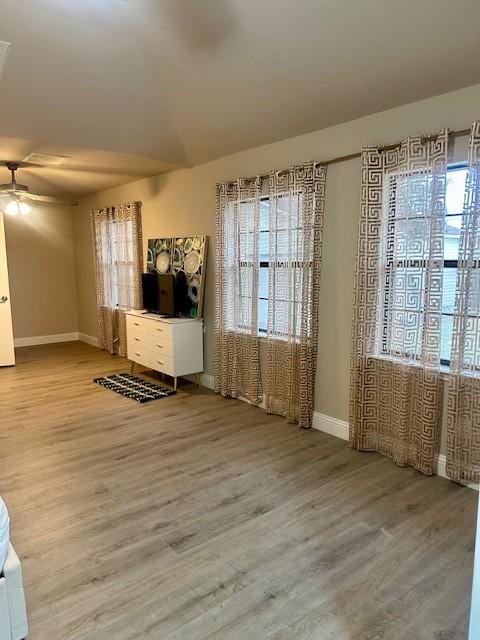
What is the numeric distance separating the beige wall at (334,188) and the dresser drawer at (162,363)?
17.6 inches

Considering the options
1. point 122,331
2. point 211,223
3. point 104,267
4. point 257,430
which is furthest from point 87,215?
point 257,430

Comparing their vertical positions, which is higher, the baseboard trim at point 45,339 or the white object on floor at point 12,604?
the white object on floor at point 12,604

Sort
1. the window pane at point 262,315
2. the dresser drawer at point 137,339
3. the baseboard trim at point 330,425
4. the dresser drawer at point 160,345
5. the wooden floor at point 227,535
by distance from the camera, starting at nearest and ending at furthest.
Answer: the wooden floor at point 227,535 → the baseboard trim at point 330,425 → the window pane at point 262,315 → the dresser drawer at point 160,345 → the dresser drawer at point 137,339

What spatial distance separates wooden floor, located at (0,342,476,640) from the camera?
1.73 m

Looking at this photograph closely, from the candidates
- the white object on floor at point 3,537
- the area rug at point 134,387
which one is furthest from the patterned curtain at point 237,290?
the white object on floor at point 3,537

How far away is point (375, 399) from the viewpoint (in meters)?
3.18

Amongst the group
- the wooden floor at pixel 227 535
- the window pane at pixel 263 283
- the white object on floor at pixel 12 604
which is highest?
the window pane at pixel 263 283

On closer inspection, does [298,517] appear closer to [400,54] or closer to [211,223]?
[400,54]

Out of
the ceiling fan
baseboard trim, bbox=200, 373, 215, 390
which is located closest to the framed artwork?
baseboard trim, bbox=200, 373, 215, 390

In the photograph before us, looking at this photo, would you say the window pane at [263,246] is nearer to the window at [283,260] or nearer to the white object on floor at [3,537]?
the window at [283,260]

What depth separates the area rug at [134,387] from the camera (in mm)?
4525

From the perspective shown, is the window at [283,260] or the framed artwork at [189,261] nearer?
the window at [283,260]

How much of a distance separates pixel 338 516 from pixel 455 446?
3.05ft

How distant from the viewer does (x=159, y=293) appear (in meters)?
5.14
